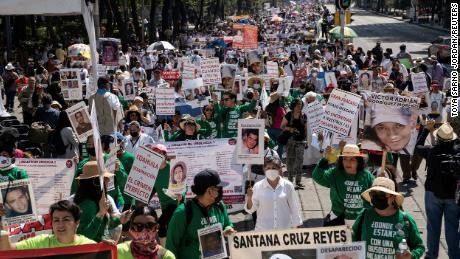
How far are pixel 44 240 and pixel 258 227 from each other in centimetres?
304

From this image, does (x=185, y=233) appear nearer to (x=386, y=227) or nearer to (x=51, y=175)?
(x=386, y=227)

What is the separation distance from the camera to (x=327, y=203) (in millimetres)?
12594

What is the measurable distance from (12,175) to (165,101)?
810cm

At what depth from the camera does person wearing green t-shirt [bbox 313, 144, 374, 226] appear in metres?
8.06

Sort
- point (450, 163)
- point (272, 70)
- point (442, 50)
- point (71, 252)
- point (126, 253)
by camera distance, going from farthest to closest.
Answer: point (442, 50)
point (272, 70)
point (450, 163)
point (126, 253)
point (71, 252)

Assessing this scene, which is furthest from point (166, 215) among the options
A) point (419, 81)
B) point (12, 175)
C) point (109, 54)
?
point (109, 54)

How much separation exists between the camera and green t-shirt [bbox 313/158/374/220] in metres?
0.90

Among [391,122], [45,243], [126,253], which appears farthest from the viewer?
[391,122]

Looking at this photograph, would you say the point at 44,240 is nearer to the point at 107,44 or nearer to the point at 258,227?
the point at 258,227

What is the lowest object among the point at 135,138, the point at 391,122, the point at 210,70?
the point at 135,138

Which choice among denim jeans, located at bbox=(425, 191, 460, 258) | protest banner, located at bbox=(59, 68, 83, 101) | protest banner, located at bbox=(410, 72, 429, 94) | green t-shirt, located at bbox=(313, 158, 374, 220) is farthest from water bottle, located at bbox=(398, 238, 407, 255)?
protest banner, located at bbox=(410, 72, 429, 94)

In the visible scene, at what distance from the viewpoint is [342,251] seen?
5805mm

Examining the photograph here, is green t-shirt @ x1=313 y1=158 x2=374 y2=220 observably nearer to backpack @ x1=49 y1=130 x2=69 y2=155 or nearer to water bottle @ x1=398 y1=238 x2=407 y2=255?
water bottle @ x1=398 y1=238 x2=407 y2=255

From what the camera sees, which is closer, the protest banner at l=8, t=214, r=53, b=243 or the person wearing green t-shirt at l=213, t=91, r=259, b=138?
the protest banner at l=8, t=214, r=53, b=243
